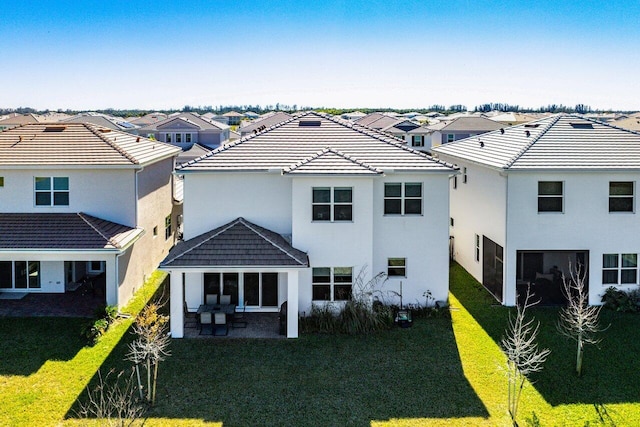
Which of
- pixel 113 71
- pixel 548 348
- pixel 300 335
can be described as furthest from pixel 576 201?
pixel 113 71

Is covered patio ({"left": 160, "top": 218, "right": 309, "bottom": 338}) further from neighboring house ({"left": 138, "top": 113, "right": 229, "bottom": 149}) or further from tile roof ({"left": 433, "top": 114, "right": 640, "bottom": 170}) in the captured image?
neighboring house ({"left": 138, "top": 113, "right": 229, "bottom": 149})

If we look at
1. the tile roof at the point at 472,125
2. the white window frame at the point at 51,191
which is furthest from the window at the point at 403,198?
the tile roof at the point at 472,125

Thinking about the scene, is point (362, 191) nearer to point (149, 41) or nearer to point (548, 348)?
point (548, 348)

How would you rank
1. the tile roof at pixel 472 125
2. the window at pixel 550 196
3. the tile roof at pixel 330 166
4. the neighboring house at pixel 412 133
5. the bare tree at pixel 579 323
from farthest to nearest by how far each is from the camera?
the neighboring house at pixel 412 133, the tile roof at pixel 472 125, the window at pixel 550 196, the tile roof at pixel 330 166, the bare tree at pixel 579 323

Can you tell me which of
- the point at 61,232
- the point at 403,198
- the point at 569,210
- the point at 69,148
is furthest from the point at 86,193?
the point at 569,210

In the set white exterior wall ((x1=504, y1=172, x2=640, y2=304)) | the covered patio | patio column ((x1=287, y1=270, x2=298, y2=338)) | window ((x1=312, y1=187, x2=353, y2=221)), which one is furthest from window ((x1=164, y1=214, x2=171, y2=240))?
white exterior wall ((x1=504, y1=172, x2=640, y2=304))

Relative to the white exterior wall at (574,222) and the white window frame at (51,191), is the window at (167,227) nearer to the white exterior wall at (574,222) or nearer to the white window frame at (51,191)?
the white window frame at (51,191)

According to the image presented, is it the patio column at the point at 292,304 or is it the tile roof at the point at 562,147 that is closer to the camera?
the patio column at the point at 292,304
